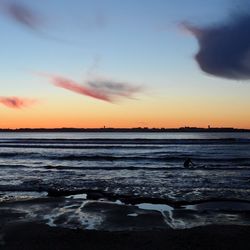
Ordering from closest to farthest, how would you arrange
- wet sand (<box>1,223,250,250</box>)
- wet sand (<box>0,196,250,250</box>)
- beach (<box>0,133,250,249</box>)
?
wet sand (<box>1,223,250,250</box>)
wet sand (<box>0,196,250,250</box>)
beach (<box>0,133,250,249</box>)

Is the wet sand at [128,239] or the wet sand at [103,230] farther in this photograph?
the wet sand at [103,230]

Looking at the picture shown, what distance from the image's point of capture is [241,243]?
10.1 m

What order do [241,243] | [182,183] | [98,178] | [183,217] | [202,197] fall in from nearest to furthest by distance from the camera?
[241,243]
[183,217]
[202,197]
[182,183]
[98,178]

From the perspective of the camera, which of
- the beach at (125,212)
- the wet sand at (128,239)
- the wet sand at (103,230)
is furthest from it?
the beach at (125,212)

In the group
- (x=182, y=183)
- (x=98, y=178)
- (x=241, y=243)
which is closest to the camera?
(x=241, y=243)

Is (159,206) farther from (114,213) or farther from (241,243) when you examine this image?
(241,243)

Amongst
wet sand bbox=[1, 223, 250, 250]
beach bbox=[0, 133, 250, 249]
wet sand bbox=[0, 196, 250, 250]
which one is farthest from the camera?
beach bbox=[0, 133, 250, 249]

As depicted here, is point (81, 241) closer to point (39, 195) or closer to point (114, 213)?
point (114, 213)

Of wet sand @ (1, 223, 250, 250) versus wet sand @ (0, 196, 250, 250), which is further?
wet sand @ (0, 196, 250, 250)

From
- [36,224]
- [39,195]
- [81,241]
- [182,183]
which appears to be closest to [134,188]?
[182,183]

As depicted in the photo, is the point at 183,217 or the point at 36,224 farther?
the point at 183,217

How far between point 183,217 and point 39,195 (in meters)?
7.99

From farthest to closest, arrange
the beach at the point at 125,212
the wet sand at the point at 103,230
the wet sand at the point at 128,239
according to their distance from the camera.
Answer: the beach at the point at 125,212 → the wet sand at the point at 103,230 → the wet sand at the point at 128,239

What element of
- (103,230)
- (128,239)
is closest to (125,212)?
(103,230)
